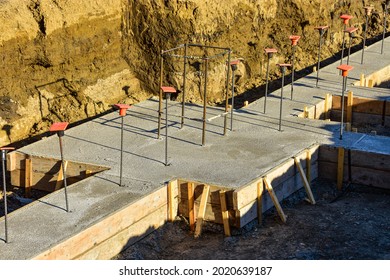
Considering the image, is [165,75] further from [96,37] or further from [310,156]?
[310,156]

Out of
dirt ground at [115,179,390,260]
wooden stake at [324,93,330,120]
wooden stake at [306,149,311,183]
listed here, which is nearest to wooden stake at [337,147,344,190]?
wooden stake at [306,149,311,183]

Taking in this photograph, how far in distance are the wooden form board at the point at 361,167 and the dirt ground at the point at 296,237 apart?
1.88ft

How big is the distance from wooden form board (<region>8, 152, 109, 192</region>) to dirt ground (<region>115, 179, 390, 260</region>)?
2.28m

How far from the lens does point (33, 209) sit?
14.7 metres

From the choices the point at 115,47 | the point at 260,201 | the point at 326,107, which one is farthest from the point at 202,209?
the point at 115,47

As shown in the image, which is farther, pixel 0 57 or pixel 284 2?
pixel 284 2

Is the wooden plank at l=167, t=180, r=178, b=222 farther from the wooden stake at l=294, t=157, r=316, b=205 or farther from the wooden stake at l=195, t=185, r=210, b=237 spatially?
the wooden stake at l=294, t=157, r=316, b=205

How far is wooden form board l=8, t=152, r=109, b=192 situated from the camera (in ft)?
55.5

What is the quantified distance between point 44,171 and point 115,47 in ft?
19.4

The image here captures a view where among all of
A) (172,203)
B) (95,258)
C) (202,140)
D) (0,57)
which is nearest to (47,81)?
(0,57)

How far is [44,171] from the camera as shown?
17.3m

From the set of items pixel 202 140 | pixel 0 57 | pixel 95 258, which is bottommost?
pixel 95 258

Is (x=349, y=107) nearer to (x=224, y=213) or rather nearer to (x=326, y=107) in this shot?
(x=326, y=107)

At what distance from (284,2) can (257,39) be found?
5.84 ft
